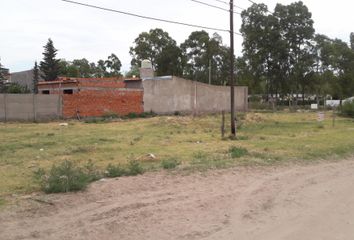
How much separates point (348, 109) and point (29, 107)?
3118 centimetres

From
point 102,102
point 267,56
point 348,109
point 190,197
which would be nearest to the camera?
point 190,197

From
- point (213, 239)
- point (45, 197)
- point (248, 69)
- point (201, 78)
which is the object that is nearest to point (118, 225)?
point (213, 239)

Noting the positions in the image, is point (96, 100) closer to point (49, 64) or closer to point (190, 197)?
point (190, 197)

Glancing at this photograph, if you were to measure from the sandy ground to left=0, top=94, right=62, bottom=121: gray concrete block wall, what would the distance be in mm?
25201

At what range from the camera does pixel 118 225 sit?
7.23 m

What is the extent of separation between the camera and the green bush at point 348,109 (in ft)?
155

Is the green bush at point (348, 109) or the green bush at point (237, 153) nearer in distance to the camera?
the green bush at point (237, 153)

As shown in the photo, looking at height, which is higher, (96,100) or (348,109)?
(96,100)

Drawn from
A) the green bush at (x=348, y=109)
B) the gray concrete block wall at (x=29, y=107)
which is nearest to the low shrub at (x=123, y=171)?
the gray concrete block wall at (x=29, y=107)

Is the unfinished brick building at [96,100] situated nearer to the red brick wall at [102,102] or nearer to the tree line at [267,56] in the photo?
the red brick wall at [102,102]

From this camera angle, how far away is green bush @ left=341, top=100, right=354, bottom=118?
4738 cm

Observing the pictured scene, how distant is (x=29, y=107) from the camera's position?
3512 centimetres

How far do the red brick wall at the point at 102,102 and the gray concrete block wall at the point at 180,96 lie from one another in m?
1.43

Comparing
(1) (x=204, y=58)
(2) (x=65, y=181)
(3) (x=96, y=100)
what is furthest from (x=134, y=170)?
(1) (x=204, y=58)
